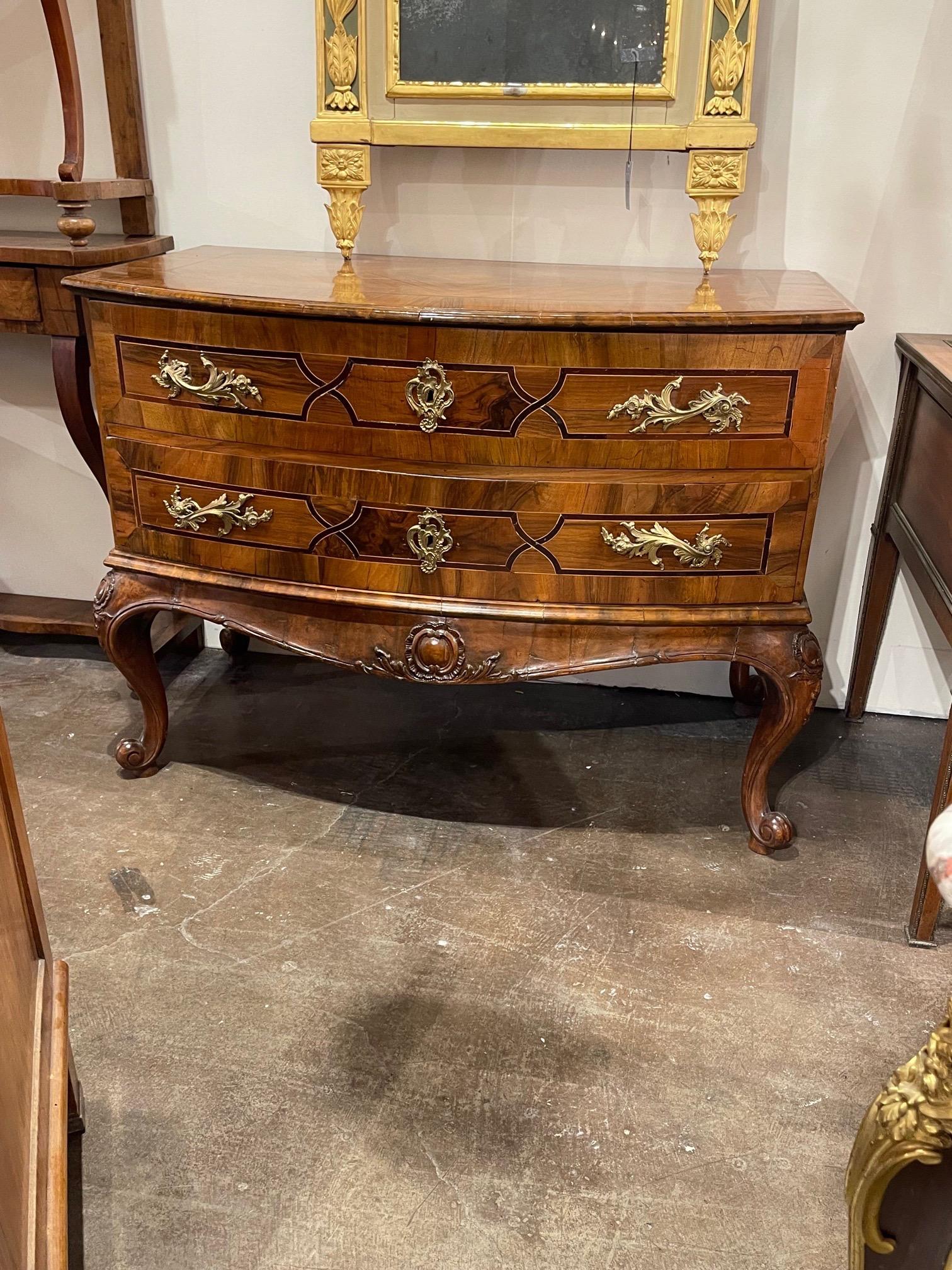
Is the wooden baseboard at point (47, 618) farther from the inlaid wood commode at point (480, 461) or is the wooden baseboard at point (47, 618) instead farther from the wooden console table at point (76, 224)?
the inlaid wood commode at point (480, 461)

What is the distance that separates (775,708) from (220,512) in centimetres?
100

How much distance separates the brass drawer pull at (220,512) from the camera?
1.67 metres

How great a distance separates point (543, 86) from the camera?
1.82m

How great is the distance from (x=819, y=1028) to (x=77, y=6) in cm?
236

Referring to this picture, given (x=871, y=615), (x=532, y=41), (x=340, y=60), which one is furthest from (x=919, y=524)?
(x=340, y=60)

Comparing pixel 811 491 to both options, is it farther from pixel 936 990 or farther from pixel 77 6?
pixel 77 6

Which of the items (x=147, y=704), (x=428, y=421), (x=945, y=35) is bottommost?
(x=147, y=704)

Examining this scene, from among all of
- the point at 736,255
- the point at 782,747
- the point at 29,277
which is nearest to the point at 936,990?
the point at 782,747

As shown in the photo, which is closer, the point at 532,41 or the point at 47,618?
the point at 532,41

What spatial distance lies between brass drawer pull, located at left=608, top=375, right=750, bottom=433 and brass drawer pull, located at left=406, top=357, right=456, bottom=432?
25 cm

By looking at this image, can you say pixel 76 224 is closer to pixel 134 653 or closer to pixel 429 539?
pixel 134 653

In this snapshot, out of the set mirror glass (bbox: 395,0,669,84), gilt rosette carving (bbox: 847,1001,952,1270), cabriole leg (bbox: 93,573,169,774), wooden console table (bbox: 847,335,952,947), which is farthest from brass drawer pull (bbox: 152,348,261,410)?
gilt rosette carving (bbox: 847,1001,952,1270)

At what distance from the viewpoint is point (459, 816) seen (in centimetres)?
193

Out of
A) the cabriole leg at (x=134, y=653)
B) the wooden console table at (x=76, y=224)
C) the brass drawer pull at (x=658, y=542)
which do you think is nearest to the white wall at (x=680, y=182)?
the wooden console table at (x=76, y=224)
